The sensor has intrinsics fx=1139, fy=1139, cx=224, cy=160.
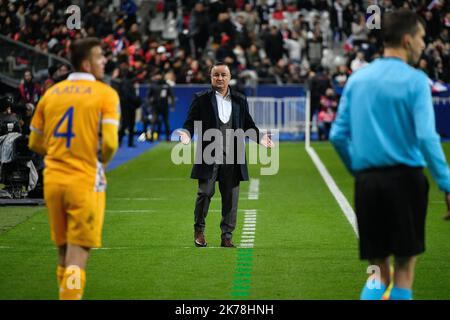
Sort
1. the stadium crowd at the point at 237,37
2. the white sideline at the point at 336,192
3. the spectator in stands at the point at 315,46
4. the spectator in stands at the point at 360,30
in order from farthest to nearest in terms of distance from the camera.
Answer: the spectator in stands at the point at 360,30, the spectator in stands at the point at 315,46, the stadium crowd at the point at 237,37, the white sideline at the point at 336,192

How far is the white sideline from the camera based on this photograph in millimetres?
15102

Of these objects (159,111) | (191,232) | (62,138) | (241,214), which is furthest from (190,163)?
(62,138)

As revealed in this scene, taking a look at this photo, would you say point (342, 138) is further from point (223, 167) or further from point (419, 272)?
point (223, 167)

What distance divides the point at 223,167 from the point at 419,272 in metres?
2.57

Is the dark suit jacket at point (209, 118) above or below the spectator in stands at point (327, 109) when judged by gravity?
above

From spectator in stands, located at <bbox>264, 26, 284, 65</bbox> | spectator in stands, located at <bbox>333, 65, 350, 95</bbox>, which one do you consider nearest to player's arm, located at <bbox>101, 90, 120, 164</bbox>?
spectator in stands, located at <bbox>333, 65, 350, 95</bbox>

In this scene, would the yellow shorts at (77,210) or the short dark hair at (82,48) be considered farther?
the short dark hair at (82,48)

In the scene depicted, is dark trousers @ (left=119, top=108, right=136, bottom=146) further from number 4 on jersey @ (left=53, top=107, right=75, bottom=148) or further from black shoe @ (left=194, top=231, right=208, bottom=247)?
number 4 on jersey @ (left=53, top=107, right=75, bottom=148)

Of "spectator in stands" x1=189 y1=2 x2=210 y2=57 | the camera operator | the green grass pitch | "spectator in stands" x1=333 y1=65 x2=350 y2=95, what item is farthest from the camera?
"spectator in stands" x1=189 y1=2 x2=210 y2=57

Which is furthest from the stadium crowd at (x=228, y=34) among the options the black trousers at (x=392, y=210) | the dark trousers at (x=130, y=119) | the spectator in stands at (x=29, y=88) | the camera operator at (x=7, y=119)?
the black trousers at (x=392, y=210)

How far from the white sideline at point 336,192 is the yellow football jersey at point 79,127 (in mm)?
6103

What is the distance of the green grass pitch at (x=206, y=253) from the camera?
9.67m

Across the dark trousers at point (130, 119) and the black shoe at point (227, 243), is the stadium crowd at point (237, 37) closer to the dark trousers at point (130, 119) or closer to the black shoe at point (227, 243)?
the dark trousers at point (130, 119)

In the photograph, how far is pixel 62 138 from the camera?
7.71 m
